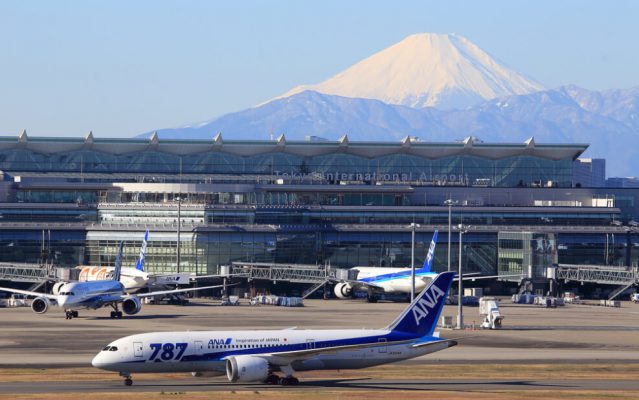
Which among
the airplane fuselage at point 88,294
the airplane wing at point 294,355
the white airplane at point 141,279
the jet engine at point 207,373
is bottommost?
the jet engine at point 207,373

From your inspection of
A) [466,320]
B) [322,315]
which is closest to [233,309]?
[322,315]

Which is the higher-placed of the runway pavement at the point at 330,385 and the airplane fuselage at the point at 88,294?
the airplane fuselage at the point at 88,294

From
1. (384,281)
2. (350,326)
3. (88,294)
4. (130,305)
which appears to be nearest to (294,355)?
(350,326)

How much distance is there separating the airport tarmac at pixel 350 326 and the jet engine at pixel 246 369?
70 cm

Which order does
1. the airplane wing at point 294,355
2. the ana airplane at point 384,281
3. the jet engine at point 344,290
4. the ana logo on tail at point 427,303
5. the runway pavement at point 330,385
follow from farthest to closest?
the jet engine at point 344,290, the ana airplane at point 384,281, the ana logo on tail at point 427,303, the airplane wing at point 294,355, the runway pavement at point 330,385

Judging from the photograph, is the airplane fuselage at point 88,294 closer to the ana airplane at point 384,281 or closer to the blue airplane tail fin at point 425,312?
the ana airplane at point 384,281

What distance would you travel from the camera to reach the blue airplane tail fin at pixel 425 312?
85.1 m

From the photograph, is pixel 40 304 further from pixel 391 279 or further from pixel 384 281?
pixel 391 279

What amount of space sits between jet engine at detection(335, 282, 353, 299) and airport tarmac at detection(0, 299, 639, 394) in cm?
204

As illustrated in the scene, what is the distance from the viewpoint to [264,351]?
81.6 metres

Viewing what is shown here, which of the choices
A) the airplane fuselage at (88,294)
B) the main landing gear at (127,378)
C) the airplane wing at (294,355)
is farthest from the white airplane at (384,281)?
the main landing gear at (127,378)

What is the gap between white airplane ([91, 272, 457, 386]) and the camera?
263 feet

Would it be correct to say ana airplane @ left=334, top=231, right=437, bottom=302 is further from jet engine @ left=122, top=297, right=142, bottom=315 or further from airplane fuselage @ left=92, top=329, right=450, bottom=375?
airplane fuselage @ left=92, top=329, right=450, bottom=375

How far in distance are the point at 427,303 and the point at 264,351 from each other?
11.2 meters
